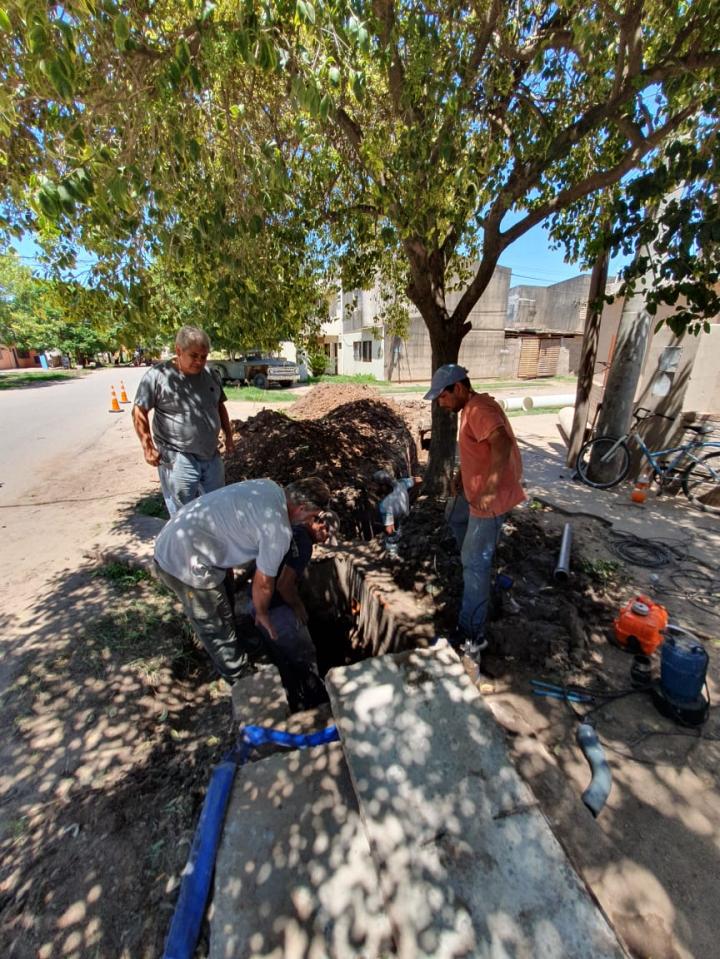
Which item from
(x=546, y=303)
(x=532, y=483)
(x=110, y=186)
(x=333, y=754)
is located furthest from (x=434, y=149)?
(x=546, y=303)

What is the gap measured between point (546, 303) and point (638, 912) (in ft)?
114

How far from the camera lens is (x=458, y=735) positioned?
2012mm

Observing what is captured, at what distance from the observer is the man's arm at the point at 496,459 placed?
2.58m

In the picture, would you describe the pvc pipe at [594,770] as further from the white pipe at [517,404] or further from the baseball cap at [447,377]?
the white pipe at [517,404]

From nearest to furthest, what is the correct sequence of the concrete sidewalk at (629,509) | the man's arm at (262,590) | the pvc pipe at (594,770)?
the pvc pipe at (594,770) < the man's arm at (262,590) < the concrete sidewalk at (629,509)

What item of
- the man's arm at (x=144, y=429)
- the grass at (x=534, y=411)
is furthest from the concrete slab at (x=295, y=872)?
the grass at (x=534, y=411)

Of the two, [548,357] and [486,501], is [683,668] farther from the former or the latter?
[548,357]

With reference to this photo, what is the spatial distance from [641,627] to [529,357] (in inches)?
955

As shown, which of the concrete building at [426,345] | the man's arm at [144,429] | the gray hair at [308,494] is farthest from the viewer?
the concrete building at [426,345]

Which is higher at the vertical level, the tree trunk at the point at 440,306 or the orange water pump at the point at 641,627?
the tree trunk at the point at 440,306

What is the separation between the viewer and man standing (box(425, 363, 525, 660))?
260cm

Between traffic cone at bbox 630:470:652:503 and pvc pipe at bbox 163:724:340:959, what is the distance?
5260 millimetres

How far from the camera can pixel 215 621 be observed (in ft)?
8.68

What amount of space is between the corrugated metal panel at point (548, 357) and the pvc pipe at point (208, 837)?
86.7ft
